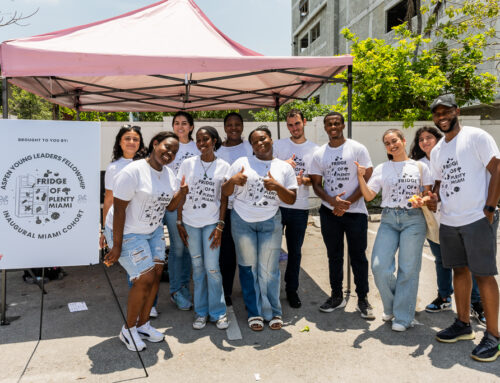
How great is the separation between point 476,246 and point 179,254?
2.69 meters

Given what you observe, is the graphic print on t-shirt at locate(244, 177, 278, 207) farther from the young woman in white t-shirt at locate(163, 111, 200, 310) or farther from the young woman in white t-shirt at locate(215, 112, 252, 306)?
the young woman in white t-shirt at locate(163, 111, 200, 310)

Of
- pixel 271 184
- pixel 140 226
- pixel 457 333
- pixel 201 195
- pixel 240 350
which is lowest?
pixel 240 350

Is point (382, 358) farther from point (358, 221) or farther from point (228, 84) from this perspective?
point (228, 84)

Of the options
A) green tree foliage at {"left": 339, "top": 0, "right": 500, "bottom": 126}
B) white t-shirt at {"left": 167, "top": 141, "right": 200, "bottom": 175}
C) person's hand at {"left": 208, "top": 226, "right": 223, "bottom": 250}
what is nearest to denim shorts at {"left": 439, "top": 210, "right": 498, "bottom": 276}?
person's hand at {"left": 208, "top": 226, "right": 223, "bottom": 250}

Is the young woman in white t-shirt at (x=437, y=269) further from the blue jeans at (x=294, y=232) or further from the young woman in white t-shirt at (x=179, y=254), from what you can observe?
the young woman in white t-shirt at (x=179, y=254)

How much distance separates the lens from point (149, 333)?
10.9ft

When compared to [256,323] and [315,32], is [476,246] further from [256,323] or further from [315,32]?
[315,32]

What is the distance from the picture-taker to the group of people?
3004 mm

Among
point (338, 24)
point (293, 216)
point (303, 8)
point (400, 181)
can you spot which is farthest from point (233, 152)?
point (303, 8)

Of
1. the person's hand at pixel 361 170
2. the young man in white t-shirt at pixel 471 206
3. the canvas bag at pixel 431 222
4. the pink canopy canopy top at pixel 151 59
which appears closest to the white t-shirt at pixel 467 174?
the young man in white t-shirt at pixel 471 206

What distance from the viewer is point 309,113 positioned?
1662cm

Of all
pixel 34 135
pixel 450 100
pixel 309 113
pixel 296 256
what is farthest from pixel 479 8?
pixel 34 135

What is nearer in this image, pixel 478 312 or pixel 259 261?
pixel 259 261

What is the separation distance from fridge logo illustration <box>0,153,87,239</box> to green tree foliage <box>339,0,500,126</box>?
357 inches
